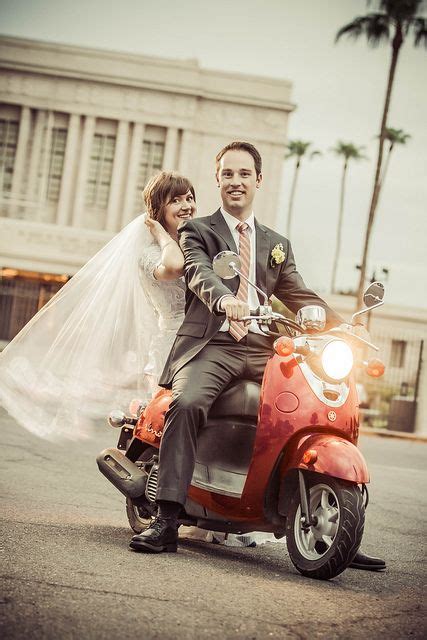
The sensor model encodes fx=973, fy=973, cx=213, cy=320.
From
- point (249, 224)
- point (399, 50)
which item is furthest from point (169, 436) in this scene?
point (399, 50)

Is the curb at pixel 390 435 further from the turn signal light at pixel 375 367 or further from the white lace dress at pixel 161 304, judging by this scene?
the turn signal light at pixel 375 367

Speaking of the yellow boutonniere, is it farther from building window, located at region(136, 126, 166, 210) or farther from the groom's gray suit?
building window, located at region(136, 126, 166, 210)

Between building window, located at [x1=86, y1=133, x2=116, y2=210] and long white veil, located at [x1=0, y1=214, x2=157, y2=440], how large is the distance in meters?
45.0

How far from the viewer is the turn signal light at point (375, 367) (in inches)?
180

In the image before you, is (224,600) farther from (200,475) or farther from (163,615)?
(200,475)

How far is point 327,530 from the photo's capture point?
14.0ft

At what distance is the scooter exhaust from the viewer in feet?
16.4

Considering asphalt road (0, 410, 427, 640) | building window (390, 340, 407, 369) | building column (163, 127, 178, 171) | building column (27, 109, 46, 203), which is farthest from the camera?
building column (27, 109, 46, 203)

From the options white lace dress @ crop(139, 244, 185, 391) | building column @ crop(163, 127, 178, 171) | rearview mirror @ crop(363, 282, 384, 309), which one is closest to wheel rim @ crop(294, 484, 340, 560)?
rearview mirror @ crop(363, 282, 384, 309)

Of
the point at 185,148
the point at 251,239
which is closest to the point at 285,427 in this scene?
the point at 251,239

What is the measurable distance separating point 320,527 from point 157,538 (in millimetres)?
784

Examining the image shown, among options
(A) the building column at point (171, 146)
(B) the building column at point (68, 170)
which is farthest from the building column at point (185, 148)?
(B) the building column at point (68, 170)

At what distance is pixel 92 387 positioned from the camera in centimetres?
598

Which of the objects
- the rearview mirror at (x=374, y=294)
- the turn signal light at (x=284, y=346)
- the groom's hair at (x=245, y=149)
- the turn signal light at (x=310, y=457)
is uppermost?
the groom's hair at (x=245, y=149)
